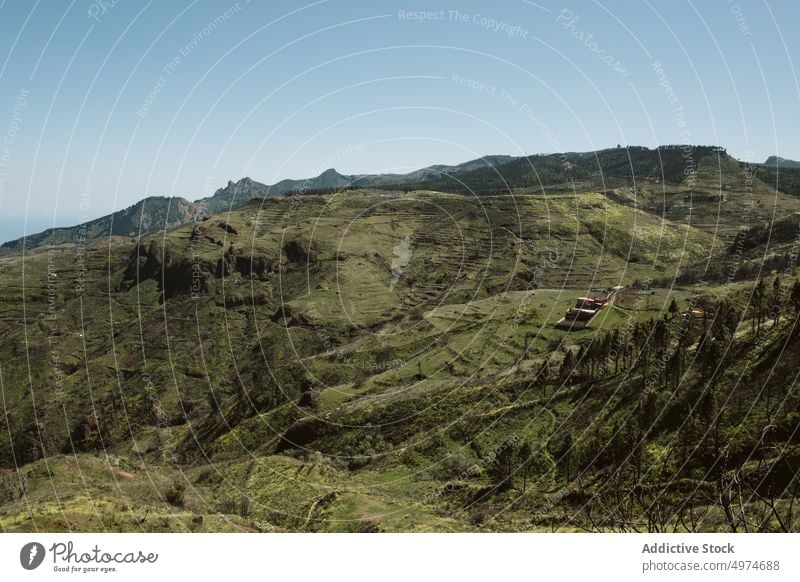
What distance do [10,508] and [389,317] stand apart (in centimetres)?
15275

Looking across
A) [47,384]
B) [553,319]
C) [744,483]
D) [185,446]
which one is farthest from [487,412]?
[47,384]

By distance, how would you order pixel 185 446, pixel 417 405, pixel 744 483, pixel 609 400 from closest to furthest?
pixel 744 483, pixel 609 400, pixel 417 405, pixel 185 446

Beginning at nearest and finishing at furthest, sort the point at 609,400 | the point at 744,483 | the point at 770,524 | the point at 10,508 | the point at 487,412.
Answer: the point at 770,524, the point at 744,483, the point at 10,508, the point at 609,400, the point at 487,412

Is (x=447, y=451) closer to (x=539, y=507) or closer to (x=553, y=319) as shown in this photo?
(x=539, y=507)

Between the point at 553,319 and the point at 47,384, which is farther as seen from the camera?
the point at 47,384

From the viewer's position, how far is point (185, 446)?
11150 centimetres

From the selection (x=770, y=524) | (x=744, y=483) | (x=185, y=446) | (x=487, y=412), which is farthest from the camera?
(x=185, y=446)

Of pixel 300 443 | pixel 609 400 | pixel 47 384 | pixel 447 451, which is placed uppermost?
pixel 609 400

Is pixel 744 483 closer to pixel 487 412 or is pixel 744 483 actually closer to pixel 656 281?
pixel 487 412

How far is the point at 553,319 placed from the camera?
112062mm

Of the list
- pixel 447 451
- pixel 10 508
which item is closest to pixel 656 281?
pixel 447 451

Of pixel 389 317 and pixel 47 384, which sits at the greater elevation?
pixel 389 317

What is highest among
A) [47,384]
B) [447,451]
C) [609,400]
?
[609,400]

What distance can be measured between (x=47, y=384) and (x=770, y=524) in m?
205
